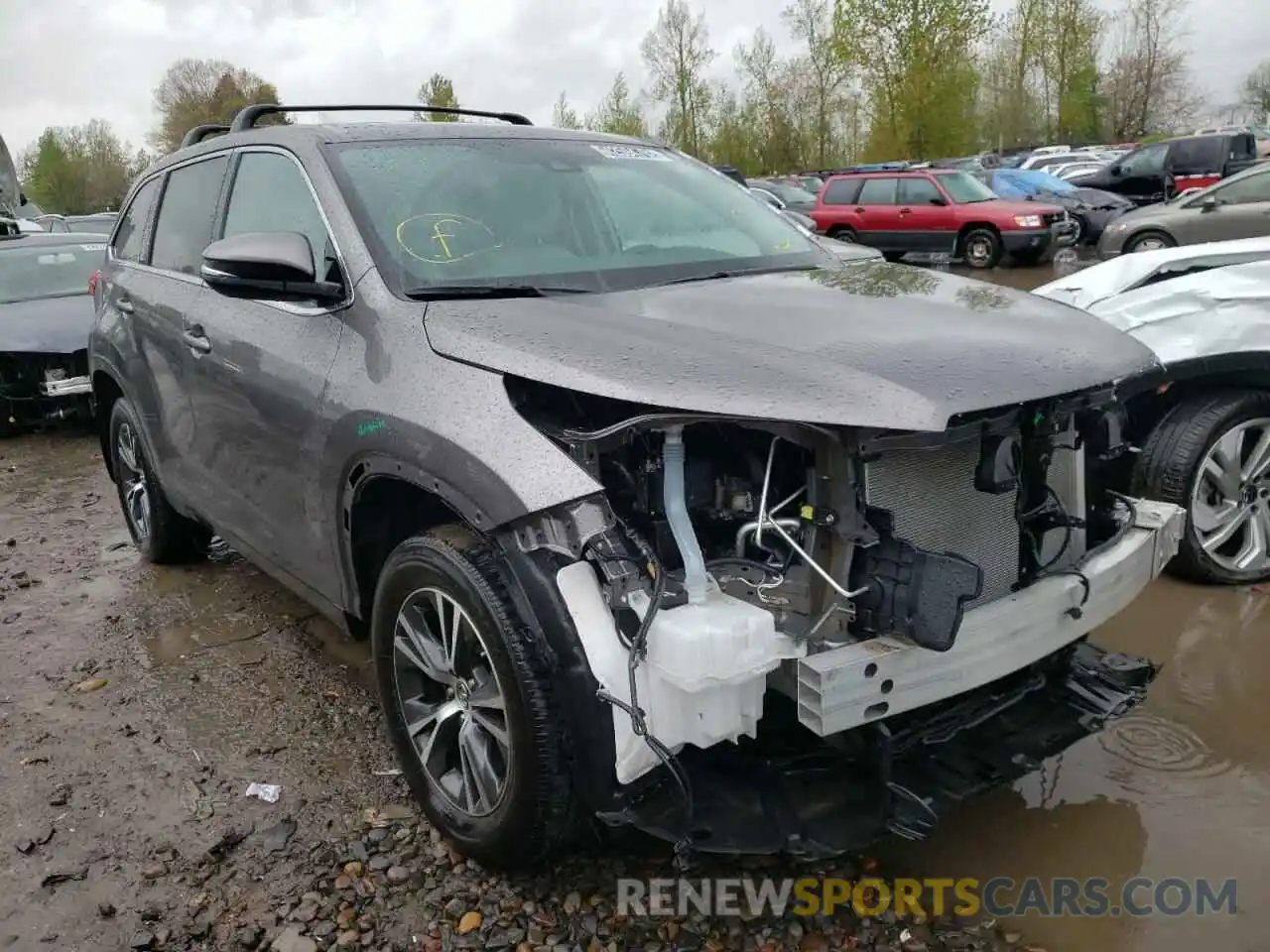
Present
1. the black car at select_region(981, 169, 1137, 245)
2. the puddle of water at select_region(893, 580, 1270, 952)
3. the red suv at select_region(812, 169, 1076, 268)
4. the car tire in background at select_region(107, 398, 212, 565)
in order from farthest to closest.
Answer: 1. the black car at select_region(981, 169, 1137, 245)
2. the red suv at select_region(812, 169, 1076, 268)
3. the car tire in background at select_region(107, 398, 212, 565)
4. the puddle of water at select_region(893, 580, 1270, 952)

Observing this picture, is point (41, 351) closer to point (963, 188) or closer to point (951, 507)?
point (951, 507)

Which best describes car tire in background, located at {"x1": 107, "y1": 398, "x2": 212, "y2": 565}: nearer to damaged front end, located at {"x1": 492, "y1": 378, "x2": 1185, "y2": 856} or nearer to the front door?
the front door

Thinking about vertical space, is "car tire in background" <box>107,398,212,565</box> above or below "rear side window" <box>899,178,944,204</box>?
below

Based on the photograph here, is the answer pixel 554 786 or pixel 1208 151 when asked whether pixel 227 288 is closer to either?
pixel 554 786

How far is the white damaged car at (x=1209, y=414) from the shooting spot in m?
4.02

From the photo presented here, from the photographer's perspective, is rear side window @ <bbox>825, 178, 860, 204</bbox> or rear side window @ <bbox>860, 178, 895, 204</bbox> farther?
rear side window @ <bbox>825, 178, 860, 204</bbox>

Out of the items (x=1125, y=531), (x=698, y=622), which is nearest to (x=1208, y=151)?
(x=1125, y=531)

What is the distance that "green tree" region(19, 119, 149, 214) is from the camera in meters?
61.0

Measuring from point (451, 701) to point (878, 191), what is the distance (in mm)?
16571

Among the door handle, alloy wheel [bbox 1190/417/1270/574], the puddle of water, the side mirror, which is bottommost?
the puddle of water

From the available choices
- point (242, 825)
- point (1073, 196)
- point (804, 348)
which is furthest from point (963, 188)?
point (242, 825)

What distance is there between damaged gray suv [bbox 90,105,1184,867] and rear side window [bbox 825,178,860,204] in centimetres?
1560

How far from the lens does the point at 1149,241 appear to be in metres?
13.5

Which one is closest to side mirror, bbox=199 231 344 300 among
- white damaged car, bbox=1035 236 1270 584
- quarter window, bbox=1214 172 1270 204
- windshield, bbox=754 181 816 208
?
white damaged car, bbox=1035 236 1270 584
